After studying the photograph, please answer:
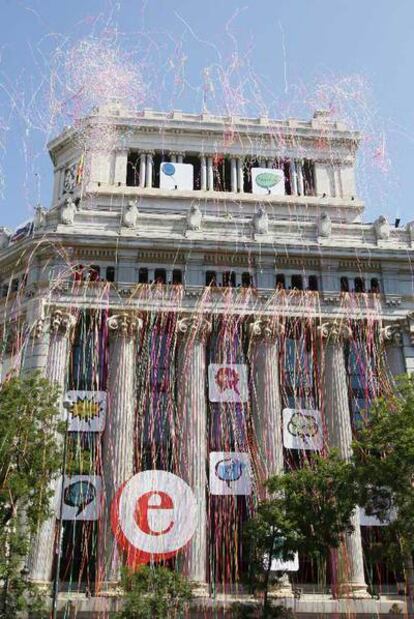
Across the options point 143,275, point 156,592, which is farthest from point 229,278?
point 156,592

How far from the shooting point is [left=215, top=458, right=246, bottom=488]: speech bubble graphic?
41.4 meters

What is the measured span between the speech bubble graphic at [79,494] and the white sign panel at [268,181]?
2803cm

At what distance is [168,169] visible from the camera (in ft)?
188

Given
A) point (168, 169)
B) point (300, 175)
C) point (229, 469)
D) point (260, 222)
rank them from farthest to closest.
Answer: point (300, 175) < point (168, 169) < point (260, 222) < point (229, 469)

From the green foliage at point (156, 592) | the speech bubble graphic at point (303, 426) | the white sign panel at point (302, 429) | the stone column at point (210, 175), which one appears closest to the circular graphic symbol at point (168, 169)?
the stone column at point (210, 175)

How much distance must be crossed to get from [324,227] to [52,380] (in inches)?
881

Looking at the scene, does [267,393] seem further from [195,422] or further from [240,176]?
[240,176]

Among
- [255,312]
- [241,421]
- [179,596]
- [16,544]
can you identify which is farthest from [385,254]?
[16,544]

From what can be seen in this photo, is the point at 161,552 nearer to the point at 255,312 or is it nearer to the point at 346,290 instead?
the point at 255,312

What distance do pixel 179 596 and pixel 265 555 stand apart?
196 inches

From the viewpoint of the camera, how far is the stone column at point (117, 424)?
1535 inches

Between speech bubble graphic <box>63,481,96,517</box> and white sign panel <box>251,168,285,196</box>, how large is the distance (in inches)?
1104

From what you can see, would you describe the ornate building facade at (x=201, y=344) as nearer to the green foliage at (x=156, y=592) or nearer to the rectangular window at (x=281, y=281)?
the rectangular window at (x=281, y=281)

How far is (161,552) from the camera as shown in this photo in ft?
126
